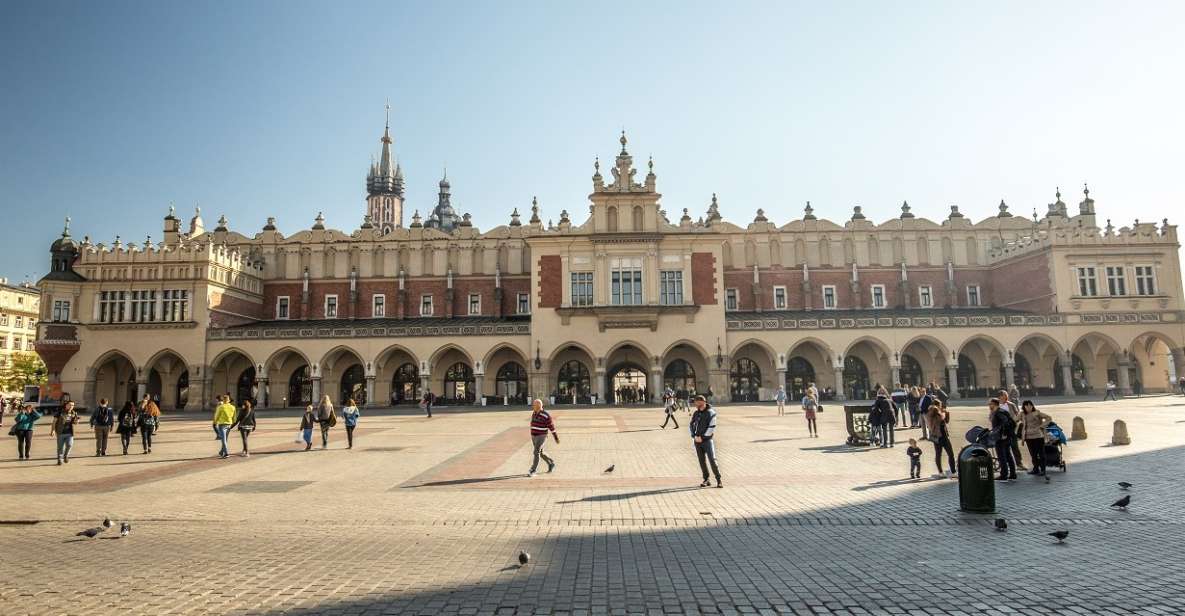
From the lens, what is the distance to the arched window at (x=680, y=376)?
46125mm

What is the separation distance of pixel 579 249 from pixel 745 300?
14.6m

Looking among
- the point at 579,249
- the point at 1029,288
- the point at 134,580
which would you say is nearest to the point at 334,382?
the point at 579,249

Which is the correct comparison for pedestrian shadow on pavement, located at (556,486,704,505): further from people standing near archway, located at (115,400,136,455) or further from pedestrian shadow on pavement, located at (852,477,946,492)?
people standing near archway, located at (115,400,136,455)

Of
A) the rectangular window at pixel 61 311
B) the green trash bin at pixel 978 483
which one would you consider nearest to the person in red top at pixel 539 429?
the green trash bin at pixel 978 483

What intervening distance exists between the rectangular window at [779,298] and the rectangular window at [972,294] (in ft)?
47.6

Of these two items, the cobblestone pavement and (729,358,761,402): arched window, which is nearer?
the cobblestone pavement

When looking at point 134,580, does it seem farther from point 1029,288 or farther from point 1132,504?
point 1029,288

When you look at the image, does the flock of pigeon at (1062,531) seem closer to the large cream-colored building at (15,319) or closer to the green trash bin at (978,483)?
the green trash bin at (978,483)

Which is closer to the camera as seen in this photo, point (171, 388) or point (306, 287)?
point (171, 388)

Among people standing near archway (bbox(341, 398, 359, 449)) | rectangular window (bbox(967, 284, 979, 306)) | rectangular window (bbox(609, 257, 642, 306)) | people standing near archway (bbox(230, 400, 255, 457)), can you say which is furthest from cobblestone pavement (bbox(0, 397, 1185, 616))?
rectangular window (bbox(967, 284, 979, 306))

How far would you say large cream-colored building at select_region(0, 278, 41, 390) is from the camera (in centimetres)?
7400

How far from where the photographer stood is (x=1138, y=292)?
43625 mm

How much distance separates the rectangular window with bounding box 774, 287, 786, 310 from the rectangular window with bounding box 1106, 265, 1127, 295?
2110 centimetres

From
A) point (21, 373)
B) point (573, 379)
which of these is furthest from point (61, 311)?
point (21, 373)
